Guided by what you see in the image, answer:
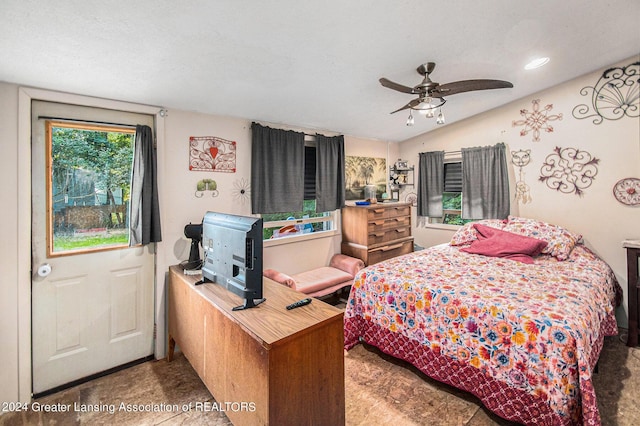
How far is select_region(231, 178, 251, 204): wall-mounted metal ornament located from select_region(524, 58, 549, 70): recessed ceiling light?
9.31ft

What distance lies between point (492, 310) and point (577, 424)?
2.02 ft

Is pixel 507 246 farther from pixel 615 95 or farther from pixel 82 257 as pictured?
pixel 82 257

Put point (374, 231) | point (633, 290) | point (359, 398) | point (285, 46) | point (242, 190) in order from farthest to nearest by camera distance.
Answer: point (374, 231) < point (242, 190) < point (633, 290) < point (359, 398) < point (285, 46)

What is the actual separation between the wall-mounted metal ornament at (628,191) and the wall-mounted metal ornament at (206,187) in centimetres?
398

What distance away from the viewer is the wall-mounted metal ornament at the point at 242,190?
112 inches

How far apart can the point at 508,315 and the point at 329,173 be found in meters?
2.49

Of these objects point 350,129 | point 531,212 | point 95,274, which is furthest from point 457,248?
point 95,274

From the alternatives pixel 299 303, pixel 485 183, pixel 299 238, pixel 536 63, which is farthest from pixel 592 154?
pixel 299 303

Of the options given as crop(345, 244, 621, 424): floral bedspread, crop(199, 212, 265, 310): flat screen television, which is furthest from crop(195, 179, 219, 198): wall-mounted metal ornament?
crop(345, 244, 621, 424): floral bedspread

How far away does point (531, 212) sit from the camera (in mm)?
3422

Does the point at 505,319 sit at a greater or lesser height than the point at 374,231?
lesser

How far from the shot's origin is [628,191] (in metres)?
2.78

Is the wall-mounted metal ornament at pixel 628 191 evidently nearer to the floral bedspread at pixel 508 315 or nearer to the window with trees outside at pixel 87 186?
the floral bedspread at pixel 508 315

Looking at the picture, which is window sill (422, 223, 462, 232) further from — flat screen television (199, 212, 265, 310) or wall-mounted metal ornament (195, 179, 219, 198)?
flat screen television (199, 212, 265, 310)
